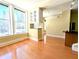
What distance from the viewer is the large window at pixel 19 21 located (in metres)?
5.66

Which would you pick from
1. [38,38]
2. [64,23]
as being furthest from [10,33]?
[64,23]

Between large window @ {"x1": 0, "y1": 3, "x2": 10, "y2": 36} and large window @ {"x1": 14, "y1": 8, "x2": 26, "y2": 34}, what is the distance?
0.61 meters

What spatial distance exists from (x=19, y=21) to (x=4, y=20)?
139cm

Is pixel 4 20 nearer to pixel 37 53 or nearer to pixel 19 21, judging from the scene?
pixel 19 21

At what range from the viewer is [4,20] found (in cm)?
475

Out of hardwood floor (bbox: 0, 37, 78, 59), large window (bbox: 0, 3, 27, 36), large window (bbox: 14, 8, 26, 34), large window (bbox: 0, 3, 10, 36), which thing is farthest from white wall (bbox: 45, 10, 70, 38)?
large window (bbox: 0, 3, 10, 36)

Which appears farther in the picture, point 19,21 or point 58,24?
point 58,24

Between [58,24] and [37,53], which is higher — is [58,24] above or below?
above

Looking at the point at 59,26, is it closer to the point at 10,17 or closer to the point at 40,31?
the point at 40,31

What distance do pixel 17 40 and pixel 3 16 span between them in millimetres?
1738

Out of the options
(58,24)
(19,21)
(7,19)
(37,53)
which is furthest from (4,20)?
(58,24)

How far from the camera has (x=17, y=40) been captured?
18.1 ft

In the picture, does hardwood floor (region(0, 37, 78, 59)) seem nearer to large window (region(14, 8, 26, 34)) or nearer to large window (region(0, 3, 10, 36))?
large window (region(0, 3, 10, 36))

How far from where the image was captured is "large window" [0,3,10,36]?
461 centimetres
